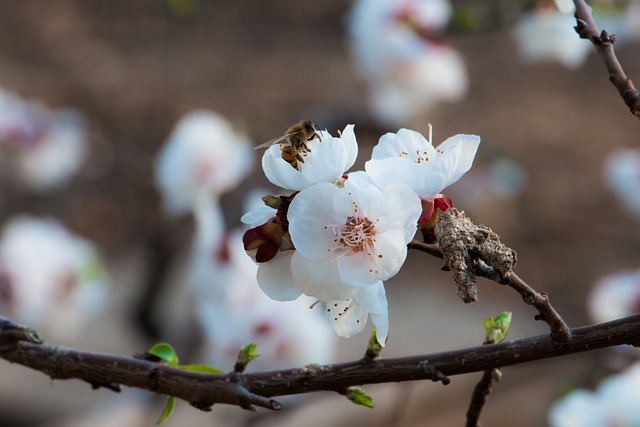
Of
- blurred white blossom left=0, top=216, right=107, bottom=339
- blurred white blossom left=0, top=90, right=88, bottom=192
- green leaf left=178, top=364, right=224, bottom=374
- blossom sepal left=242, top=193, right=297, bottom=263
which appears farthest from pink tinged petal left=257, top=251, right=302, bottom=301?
blurred white blossom left=0, top=90, right=88, bottom=192

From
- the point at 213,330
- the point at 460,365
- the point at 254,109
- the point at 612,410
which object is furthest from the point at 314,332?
the point at 254,109

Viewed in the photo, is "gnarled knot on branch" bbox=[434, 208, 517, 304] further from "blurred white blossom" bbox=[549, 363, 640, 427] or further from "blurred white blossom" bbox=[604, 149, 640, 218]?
"blurred white blossom" bbox=[604, 149, 640, 218]

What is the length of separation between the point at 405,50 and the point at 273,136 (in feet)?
1.72

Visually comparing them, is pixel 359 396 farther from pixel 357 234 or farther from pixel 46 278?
pixel 46 278

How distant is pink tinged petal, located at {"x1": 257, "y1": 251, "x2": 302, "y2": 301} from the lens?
0.44m

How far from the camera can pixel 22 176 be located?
1.93m

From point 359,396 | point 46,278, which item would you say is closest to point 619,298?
point 359,396

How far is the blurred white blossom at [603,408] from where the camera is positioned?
0.83 meters

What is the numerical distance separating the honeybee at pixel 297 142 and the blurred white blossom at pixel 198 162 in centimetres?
93

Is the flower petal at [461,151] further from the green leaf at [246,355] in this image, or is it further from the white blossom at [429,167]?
the green leaf at [246,355]

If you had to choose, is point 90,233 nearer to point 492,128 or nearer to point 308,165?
point 492,128

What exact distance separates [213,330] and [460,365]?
2.55ft

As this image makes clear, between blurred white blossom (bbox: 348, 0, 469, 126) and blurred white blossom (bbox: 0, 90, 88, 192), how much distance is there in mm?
798

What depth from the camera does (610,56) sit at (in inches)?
20.0
